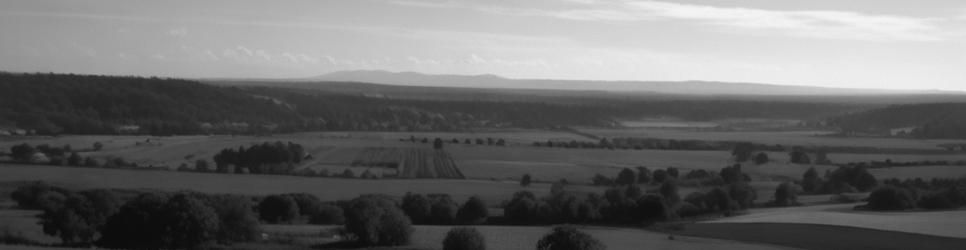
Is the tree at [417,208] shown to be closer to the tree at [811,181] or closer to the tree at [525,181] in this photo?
the tree at [525,181]

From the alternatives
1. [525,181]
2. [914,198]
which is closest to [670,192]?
[525,181]

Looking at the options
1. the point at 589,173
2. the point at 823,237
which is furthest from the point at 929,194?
the point at 589,173

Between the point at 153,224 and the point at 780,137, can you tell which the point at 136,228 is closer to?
the point at 153,224

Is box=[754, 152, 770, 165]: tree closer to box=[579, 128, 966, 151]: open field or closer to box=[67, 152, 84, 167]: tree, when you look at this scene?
box=[579, 128, 966, 151]: open field

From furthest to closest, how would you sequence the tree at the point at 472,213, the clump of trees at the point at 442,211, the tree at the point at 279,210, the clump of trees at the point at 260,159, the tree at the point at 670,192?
the clump of trees at the point at 260,159
the tree at the point at 670,192
the clump of trees at the point at 442,211
the tree at the point at 472,213
the tree at the point at 279,210

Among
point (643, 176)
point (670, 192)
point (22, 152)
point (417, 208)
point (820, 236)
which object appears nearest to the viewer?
point (820, 236)

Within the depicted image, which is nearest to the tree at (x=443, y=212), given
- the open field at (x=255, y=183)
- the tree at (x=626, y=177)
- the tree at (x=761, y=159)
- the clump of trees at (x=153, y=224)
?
the open field at (x=255, y=183)
